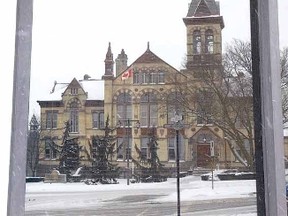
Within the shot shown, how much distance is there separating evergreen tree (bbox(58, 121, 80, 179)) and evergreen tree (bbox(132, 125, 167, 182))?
0.17m

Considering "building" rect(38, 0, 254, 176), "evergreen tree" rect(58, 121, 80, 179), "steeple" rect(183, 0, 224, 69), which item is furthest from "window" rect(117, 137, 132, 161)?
"steeple" rect(183, 0, 224, 69)

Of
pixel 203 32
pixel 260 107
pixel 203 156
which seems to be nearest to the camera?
A: pixel 260 107

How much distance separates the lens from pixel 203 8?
2.32 feet

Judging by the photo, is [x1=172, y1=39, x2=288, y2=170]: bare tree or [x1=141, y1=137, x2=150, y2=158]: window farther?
[x1=141, y1=137, x2=150, y2=158]: window

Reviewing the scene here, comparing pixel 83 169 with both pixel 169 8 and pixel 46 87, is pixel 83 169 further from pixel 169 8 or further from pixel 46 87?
pixel 169 8

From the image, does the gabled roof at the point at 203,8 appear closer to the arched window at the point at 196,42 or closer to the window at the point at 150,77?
the arched window at the point at 196,42

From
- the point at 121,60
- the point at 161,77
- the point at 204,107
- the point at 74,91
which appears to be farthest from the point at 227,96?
the point at 74,91

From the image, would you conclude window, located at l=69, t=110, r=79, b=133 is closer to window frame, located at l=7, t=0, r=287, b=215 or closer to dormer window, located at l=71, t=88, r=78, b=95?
dormer window, located at l=71, t=88, r=78, b=95

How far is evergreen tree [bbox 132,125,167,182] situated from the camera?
0.76 meters

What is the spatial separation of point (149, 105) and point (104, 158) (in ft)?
0.55

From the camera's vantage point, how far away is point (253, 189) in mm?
618

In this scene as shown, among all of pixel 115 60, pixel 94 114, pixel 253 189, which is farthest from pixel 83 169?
pixel 253 189

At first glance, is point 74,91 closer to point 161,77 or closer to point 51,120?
point 51,120

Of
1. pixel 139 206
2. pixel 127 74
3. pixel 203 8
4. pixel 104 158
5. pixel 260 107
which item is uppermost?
pixel 203 8
